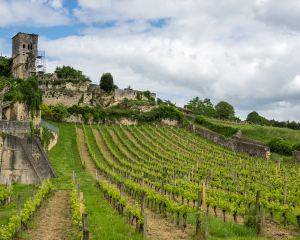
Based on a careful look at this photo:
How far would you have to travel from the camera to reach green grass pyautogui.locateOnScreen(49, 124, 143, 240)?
50.8 ft

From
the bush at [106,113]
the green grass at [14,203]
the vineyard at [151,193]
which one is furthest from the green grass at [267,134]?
the green grass at [14,203]

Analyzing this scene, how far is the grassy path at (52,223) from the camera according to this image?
15.8m

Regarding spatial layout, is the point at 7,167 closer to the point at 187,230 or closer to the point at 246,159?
the point at 187,230

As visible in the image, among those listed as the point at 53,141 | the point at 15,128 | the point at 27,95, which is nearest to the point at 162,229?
the point at 15,128

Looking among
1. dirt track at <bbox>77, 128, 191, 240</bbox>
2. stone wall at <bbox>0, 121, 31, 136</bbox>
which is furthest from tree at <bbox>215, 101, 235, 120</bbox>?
dirt track at <bbox>77, 128, 191, 240</bbox>

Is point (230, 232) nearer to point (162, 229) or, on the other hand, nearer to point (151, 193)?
point (162, 229)

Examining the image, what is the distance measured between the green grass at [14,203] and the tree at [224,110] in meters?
64.0

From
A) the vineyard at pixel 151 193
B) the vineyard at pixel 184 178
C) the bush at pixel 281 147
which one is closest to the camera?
the vineyard at pixel 151 193

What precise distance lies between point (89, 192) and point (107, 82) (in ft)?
152

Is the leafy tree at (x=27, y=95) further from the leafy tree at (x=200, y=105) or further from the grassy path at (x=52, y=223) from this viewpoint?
the leafy tree at (x=200, y=105)

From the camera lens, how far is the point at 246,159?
4519 cm

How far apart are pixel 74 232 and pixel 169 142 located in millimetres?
37227

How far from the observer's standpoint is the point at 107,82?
72750mm

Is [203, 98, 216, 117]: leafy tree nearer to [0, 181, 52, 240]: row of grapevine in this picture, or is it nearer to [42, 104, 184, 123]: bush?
[42, 104, 184, 123]: bush
